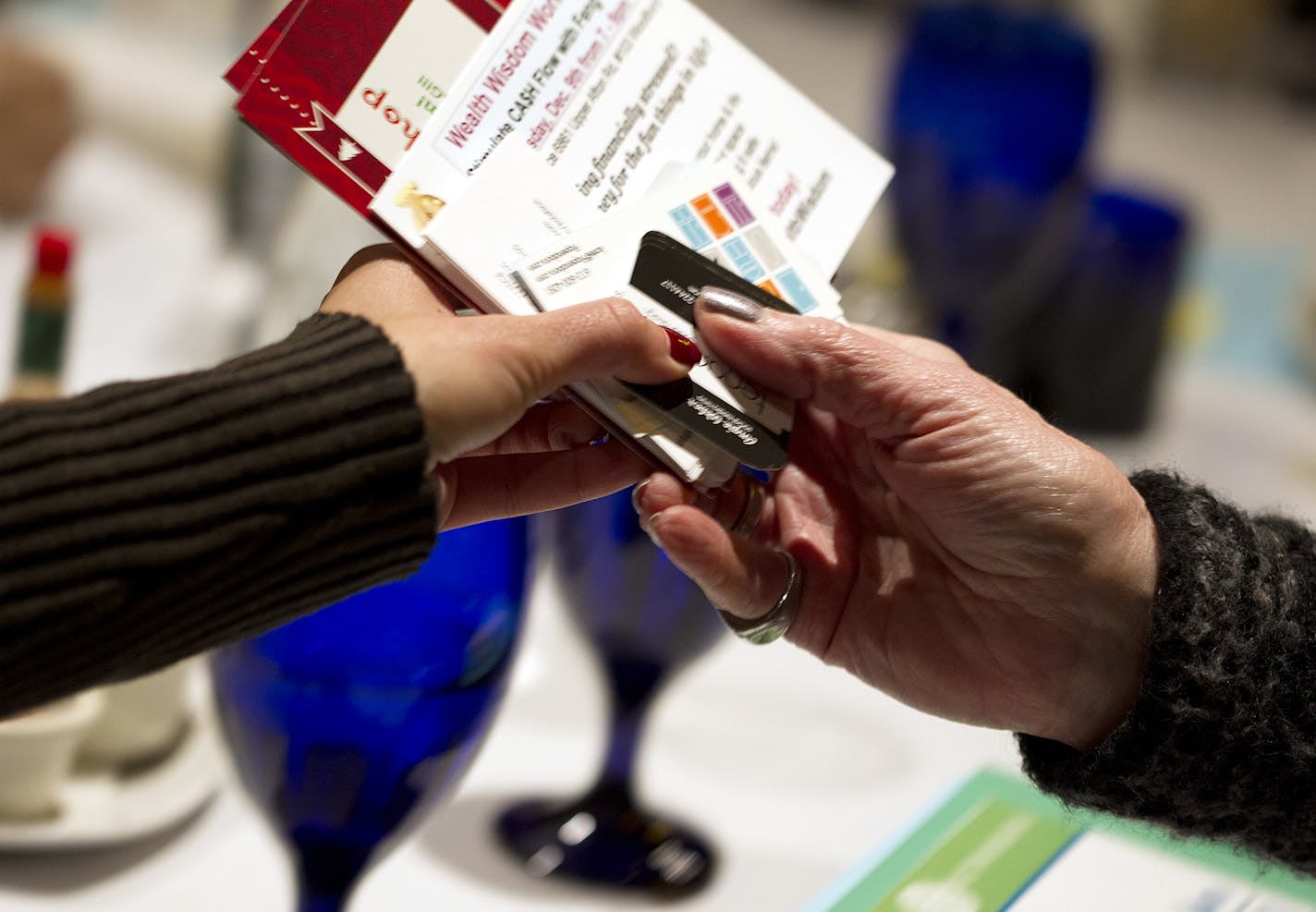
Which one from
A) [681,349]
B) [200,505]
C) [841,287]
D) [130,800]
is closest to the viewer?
[200,505]

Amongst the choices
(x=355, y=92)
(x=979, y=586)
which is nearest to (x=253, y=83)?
(x=355, y=92)

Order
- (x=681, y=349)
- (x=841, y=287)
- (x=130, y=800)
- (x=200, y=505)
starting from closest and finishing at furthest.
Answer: (x=200, y=505) < (x=681, y=349) < (x=130, y=800) < (x=841, y=287)

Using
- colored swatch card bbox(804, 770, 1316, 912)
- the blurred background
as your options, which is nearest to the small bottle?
the blurred background

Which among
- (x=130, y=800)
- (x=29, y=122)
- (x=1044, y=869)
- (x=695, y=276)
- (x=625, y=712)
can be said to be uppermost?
(x=695, y=276)

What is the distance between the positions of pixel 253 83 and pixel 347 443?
139mm

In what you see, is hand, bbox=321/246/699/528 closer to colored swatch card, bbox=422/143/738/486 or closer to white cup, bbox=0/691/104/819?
colored swatch card, bbox=422/143/738/486

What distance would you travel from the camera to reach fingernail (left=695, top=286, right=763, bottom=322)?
53 cm

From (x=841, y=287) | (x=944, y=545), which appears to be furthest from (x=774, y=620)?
(x=841, y=287)

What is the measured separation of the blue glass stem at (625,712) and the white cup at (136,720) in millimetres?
189

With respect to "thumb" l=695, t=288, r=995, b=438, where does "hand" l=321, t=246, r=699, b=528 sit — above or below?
below

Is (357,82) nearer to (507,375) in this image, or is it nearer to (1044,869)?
(507,375)

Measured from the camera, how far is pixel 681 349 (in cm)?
51

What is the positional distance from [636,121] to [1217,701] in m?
0.30

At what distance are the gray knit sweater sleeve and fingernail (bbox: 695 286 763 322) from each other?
178mm
